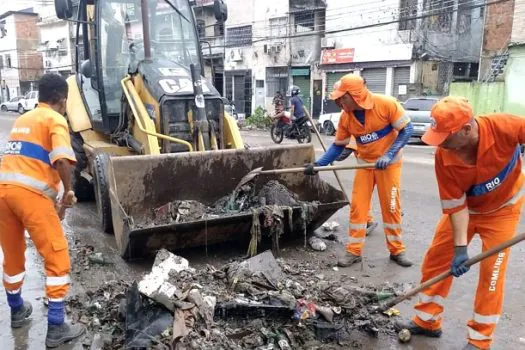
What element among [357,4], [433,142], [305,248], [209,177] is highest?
[357,4]

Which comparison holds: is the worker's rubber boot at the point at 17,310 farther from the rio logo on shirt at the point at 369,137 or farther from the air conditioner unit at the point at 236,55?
the air conditioner unit at the point at 236,55

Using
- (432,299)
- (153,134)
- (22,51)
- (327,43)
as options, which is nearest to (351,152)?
(153,134)

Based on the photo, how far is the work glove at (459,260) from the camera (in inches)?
120

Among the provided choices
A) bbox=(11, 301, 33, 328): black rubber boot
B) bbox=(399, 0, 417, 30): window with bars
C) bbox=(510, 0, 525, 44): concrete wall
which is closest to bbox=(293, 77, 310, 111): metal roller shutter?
bbox=(399, 0, 417, 30): window with bars

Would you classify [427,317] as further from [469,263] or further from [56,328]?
[56,328]

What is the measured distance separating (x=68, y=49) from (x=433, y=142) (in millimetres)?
44353

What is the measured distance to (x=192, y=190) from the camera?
5.04 metres

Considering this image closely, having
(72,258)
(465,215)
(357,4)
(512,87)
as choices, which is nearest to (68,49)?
(357,4)

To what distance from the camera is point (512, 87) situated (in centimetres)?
1753

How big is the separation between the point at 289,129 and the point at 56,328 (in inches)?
505

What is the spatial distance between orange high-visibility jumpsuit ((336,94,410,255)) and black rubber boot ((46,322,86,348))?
104 inches

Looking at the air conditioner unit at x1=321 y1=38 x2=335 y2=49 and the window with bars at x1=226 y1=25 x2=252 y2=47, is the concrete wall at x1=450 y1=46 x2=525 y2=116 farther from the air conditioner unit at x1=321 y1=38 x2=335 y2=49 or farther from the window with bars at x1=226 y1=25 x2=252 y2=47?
the window with bars at x1=226 y1=25 x2=252 y2=47

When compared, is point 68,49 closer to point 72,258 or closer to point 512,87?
point 512,87

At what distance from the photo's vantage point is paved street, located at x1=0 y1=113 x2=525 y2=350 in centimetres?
345
